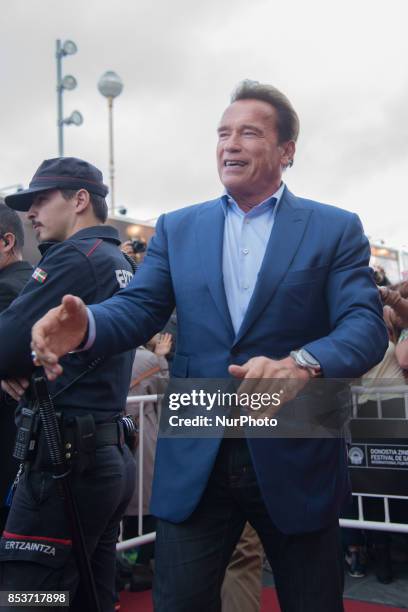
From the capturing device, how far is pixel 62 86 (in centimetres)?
1159

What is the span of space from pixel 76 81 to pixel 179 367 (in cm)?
1092

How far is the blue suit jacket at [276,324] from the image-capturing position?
5.61ft

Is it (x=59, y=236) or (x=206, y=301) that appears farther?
(x=59, y=236)

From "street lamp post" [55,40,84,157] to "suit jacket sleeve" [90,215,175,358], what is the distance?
9.97m

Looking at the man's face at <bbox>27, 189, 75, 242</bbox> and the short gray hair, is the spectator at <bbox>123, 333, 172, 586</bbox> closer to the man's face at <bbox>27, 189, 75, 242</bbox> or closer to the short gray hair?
the man's face at <bbox>27, 189, 75, 242</bbox>

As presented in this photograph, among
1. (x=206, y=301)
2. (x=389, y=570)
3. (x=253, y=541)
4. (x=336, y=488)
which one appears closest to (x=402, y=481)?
(x=389, y=570)

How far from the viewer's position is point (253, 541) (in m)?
3.44

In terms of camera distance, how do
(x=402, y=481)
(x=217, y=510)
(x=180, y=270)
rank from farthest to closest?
(x=402, y=481), (x=180, y=270), (x=217, y=510)

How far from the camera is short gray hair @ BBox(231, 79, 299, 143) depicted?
1.99 meters

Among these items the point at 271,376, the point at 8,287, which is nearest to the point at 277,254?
the point at 271,376

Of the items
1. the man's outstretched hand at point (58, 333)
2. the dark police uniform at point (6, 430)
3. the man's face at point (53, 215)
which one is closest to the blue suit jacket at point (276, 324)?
the man's outstretched hand at point (58, 333)

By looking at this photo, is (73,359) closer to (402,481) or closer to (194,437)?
(194,437)

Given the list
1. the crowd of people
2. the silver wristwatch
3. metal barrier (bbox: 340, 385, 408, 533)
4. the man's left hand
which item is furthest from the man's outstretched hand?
metal barrier (bbox: 340, 385, 408, 533)

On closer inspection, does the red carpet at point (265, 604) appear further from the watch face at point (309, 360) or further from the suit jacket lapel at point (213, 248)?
the watch face at point (309, 360)
